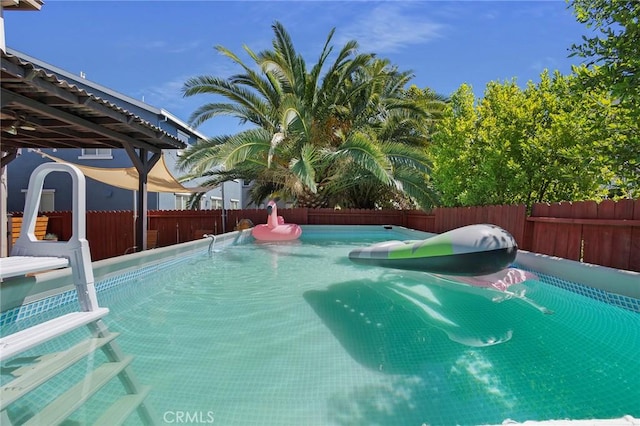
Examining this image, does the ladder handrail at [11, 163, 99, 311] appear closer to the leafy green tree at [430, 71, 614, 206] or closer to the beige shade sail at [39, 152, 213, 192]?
the leafy green tree at [430, 71, 614, 206]

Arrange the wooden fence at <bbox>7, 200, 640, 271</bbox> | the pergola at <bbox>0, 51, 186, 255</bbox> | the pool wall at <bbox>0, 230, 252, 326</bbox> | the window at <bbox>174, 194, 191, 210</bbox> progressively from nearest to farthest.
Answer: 1. the pool wall at <bbox>0, 230, 252, 326</bbox>
2. the pergola at <bbox>0, 51, 186, 255</bbox>
3. the wooden fence at <bbox>7, 200, 640, 271</bbox>
4. the window at <bbox>174, 194, 191, 210</bbox>

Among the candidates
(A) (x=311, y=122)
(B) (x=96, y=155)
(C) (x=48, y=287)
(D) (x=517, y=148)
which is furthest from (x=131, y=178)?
(D) (x=517, y=148)

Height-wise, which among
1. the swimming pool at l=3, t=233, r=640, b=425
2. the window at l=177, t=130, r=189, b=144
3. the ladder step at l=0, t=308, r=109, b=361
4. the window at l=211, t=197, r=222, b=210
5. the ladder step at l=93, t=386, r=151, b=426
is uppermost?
the window at l=177, t=130, r=189, b=144

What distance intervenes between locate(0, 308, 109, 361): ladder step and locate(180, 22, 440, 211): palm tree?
Result: 31.8ft

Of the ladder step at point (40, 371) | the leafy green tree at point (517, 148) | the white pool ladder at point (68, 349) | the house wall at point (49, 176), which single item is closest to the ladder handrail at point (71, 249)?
the white pool ladder at point (68, 349)

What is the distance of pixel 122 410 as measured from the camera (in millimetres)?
2053

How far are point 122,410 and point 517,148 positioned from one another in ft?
32.2

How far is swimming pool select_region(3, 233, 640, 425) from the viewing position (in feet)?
8.21

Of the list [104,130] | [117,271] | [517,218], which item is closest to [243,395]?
[117,271]

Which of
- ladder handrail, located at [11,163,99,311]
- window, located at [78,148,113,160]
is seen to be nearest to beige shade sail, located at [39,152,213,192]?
window, located at [78,148,113,160]

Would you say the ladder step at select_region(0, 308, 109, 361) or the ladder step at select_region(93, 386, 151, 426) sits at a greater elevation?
the ladder step at select_region(0, 308, 109, 361)

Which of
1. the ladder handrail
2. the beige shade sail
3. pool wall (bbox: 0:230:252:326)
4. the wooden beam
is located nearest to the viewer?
the ladder handrail

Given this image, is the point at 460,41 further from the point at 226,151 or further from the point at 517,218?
the point at 226,151

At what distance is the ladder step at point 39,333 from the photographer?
166 cm
